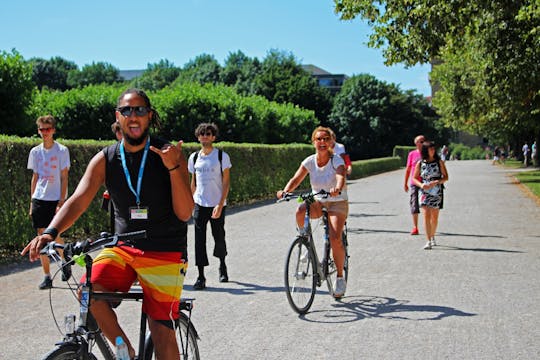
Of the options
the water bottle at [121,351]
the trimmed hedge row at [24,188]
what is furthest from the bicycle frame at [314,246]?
the trimmed hedge row at [24,188]

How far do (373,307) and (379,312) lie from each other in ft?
0.74

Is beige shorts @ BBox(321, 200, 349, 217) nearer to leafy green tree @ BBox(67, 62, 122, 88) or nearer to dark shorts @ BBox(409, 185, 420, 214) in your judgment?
dark shorts @ BBox(409, 185, 420, 214)

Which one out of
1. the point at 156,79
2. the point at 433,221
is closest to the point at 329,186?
the point at 433,221

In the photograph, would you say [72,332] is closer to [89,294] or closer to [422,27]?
[89,294]

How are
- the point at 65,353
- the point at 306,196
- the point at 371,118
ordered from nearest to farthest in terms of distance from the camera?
1. the point at 65,353
2. the point at 306,196
3. the point at 371,118

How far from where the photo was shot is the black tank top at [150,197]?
3.44 m

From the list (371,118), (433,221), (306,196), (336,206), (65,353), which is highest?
(371,118)

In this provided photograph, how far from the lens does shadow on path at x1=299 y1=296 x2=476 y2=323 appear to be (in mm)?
6531

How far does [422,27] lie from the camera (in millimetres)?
15930

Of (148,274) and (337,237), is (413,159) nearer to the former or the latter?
(337,237)

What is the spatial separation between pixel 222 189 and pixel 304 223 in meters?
1.69

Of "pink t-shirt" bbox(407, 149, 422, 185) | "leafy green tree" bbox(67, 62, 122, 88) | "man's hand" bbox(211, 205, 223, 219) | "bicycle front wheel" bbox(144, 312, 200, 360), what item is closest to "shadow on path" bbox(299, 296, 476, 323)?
"man's hand" bbox(211, 205, 223, 219)

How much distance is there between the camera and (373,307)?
23.0ft

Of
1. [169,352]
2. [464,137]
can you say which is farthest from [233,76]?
[169,352]
